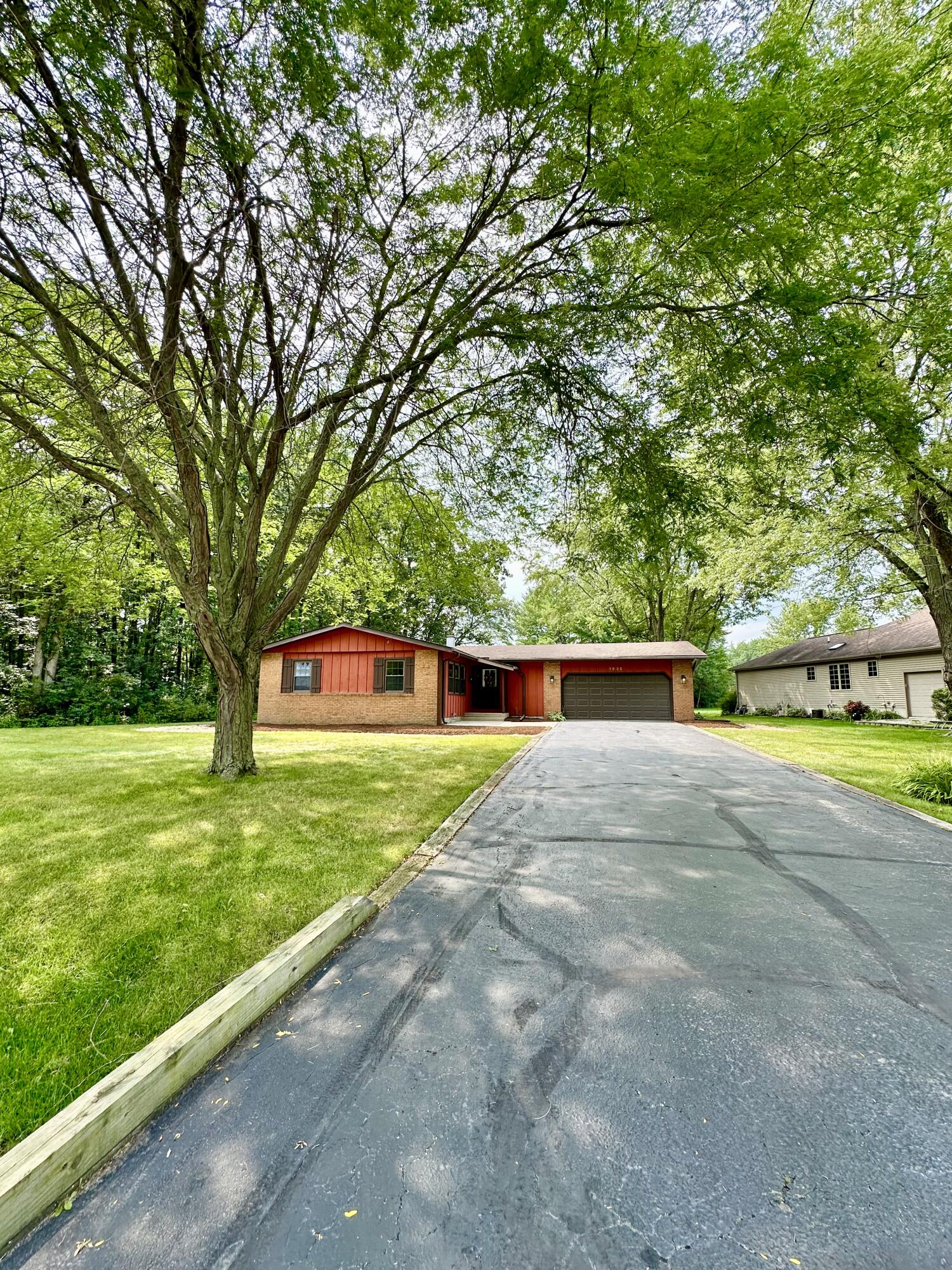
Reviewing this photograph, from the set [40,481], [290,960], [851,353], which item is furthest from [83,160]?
[851,353]

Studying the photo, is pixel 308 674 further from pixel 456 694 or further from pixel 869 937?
pixel 869 937

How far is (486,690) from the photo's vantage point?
26.0m

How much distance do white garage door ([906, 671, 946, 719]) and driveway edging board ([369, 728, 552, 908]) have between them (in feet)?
68.2

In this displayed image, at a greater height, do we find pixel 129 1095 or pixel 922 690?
pixel 922 690

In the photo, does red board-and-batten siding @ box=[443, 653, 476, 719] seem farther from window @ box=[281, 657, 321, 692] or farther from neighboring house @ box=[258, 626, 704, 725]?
window @ box=[281, 657, 321, 692]

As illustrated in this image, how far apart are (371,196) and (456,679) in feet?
60.5

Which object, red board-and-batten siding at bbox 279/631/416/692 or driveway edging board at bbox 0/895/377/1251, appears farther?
red board-and-batten siding at bbox 279/631/416/692

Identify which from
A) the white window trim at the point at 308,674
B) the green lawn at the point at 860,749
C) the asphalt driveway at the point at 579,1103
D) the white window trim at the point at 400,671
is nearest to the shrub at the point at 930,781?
the green lawn at the point at 860,749

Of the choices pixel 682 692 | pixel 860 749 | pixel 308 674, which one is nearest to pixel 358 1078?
pixel 860 749

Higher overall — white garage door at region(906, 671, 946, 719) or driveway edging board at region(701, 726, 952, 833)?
white garage door at region(906, 671, 946, 719)

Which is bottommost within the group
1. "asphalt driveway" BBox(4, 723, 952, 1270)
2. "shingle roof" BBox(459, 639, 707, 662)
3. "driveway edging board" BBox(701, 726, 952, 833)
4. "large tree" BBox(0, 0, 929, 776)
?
"asphalt driveway" BBox(4, 723, 952, 1270)

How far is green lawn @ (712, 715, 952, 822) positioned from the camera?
7281 millimetres

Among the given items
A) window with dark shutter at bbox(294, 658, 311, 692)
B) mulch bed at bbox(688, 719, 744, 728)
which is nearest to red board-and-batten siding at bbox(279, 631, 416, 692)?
window with dark shutter at bbox(294, 658, 311, 692)

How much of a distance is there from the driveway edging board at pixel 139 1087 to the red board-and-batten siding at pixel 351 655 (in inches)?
653
